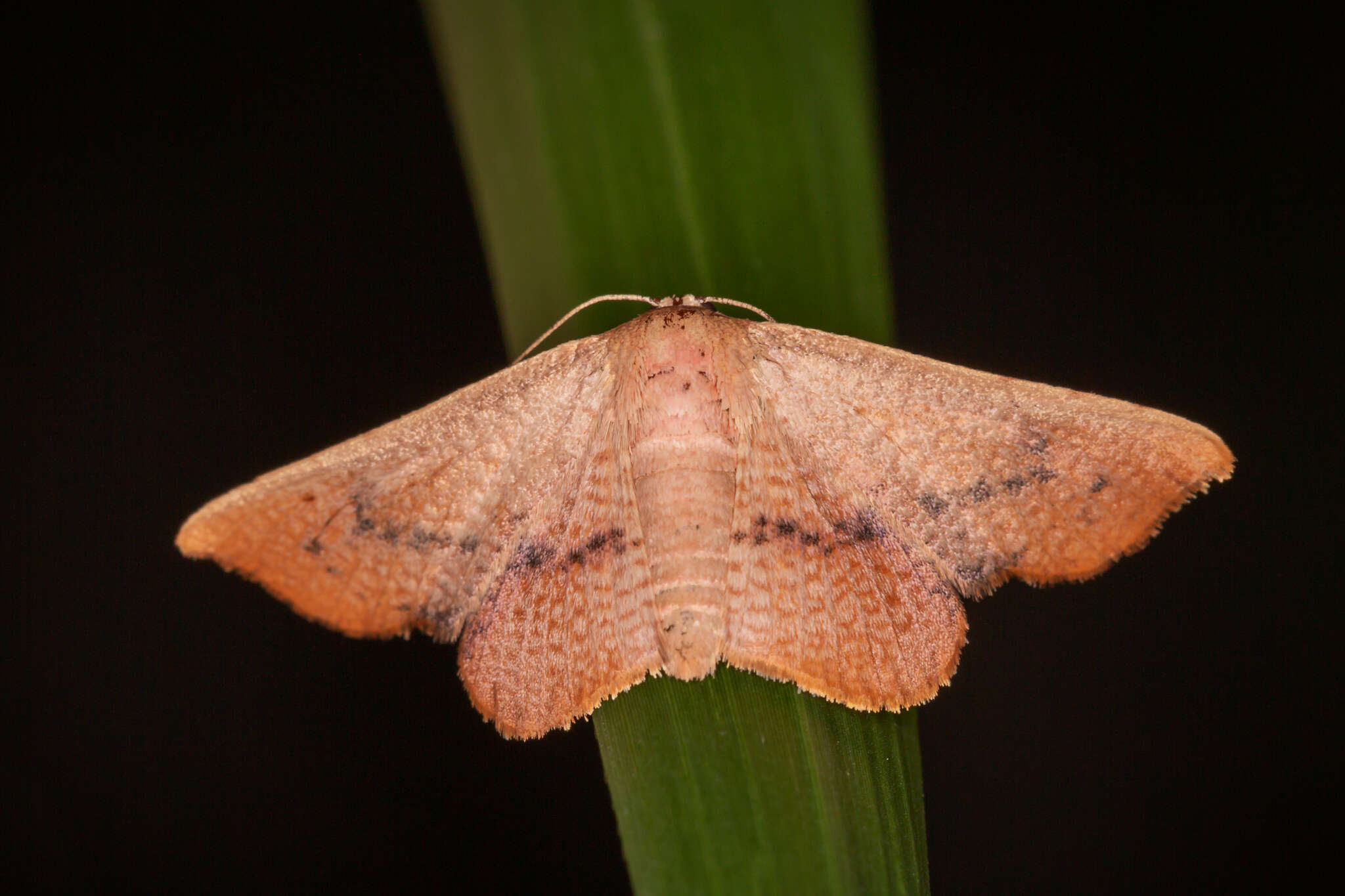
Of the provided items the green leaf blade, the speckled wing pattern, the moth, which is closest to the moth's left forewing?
the moth

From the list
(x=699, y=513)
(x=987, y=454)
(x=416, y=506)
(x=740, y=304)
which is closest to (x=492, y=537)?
(x=416, y=506)

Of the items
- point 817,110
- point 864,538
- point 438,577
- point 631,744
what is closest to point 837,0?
point 817,110

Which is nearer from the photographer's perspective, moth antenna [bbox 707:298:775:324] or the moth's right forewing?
the moth's right forewing

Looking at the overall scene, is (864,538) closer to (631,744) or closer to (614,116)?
(631,744)

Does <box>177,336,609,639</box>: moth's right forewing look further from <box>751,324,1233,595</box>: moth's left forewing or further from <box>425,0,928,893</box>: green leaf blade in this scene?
<box>751,324,1233,595</box>: moth's left forewing

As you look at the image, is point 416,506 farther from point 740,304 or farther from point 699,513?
point 740,304

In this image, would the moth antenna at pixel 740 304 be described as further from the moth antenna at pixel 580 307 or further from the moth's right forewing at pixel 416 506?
the moth's right forewing at pixel 416 506
